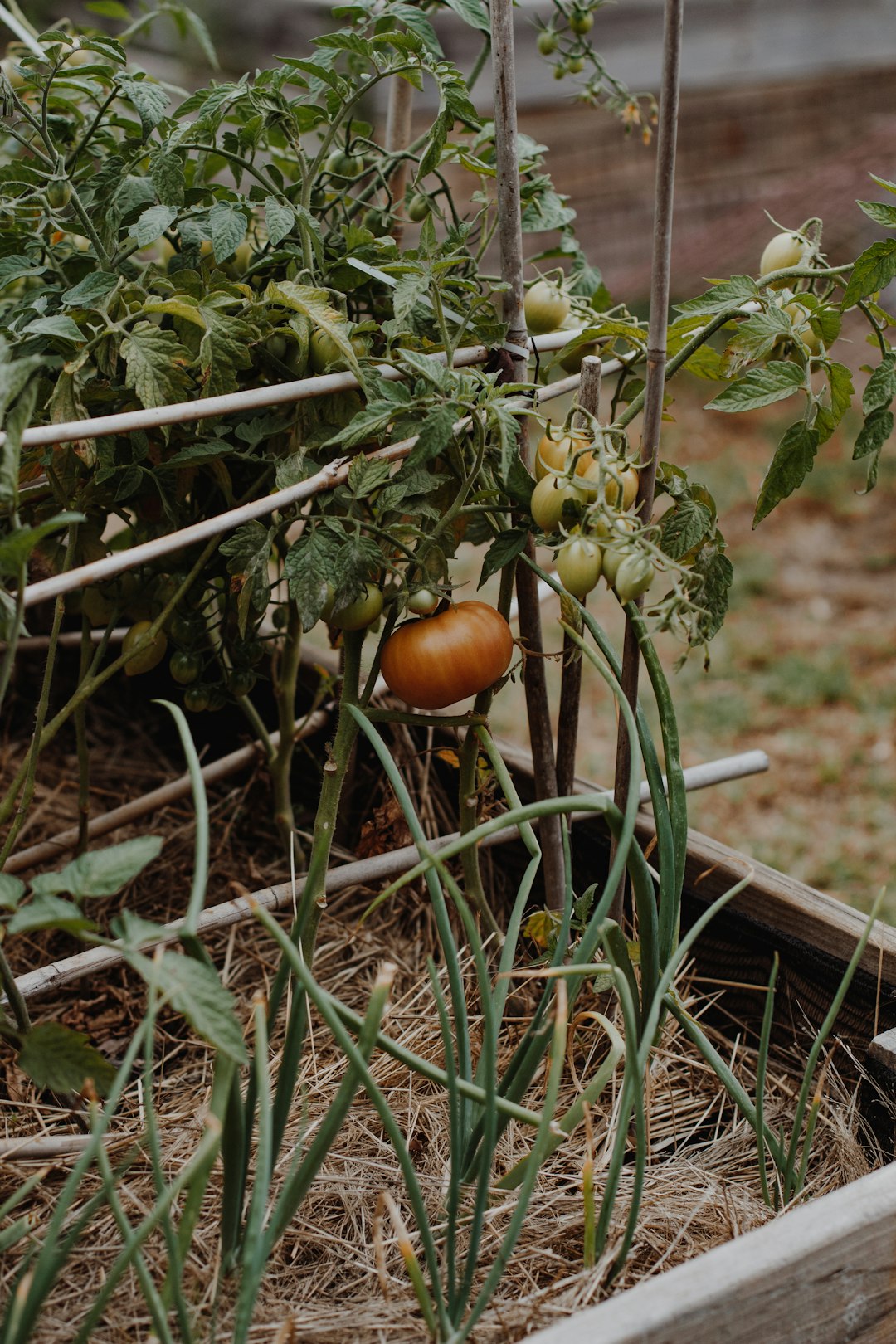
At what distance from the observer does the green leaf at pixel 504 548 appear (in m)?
0.85

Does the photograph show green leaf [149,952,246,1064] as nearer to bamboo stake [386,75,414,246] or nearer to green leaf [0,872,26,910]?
green leaf [0,872,26,910]

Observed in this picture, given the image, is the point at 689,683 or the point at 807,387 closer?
the point at 807,387

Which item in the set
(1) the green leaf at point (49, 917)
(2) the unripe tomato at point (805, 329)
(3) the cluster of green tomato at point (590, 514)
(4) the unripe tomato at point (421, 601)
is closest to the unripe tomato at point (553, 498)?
(3) the cluster of green tomato at point (590, 514)

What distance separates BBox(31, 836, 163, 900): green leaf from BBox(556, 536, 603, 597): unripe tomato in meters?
0.33

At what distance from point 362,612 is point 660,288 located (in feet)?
1.11

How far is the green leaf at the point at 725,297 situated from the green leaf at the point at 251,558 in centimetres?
36

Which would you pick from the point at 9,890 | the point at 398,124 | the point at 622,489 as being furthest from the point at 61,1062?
the point at 398,124

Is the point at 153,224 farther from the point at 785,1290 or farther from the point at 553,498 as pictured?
the point at 785,1290

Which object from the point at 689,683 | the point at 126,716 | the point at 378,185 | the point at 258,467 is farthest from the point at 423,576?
the point at 689,683

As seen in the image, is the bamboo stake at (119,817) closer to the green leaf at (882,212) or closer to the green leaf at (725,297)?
the green leaf at (725,297)

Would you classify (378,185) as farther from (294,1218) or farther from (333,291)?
(294,1218)

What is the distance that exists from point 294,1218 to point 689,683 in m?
1.90

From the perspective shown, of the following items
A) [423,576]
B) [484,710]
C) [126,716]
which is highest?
[423,576]

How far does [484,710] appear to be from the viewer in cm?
92
